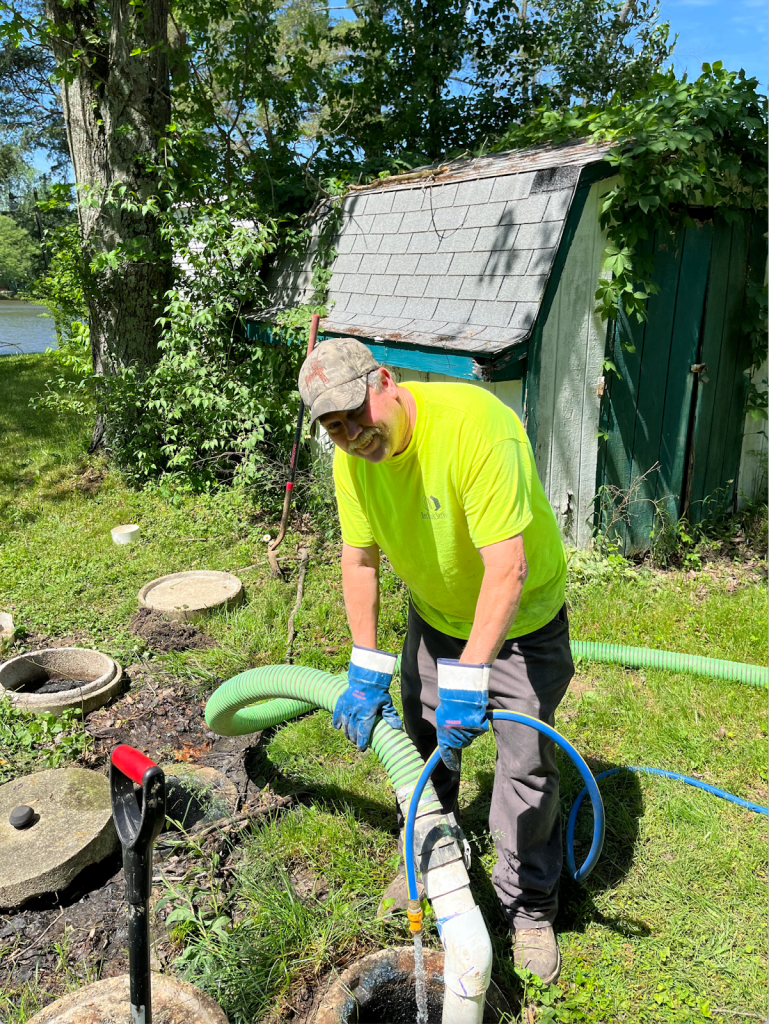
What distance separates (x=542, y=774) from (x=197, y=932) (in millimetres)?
1324

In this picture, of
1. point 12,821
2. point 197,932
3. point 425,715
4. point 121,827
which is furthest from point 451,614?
point 12,821

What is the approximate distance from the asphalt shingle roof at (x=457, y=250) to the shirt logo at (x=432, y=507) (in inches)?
95.9

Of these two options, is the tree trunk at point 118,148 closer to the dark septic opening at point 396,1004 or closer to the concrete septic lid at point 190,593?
the concrete septic lid at point 190,593

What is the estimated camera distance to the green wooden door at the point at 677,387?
5.07 metres

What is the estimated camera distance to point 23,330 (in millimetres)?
23047

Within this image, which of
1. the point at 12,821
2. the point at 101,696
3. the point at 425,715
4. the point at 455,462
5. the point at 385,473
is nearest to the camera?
the point at 455,462

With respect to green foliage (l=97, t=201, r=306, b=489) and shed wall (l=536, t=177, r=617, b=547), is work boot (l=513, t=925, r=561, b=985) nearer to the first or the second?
shed wall (l=536, t=177, r=617, b=547)

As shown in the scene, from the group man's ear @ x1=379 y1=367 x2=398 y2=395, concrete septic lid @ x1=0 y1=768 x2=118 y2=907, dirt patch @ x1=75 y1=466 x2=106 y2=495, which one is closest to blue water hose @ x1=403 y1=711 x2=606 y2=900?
man's ear @ x1=379 y1=367 x2=398 y2=395

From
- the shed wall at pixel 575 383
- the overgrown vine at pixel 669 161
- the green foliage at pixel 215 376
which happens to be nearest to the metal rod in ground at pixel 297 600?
the green foliage at pixel 215 376

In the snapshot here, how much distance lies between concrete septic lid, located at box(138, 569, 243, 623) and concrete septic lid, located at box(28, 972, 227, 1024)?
2.81 metres

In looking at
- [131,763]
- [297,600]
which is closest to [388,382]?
[131,763]

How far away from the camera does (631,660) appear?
13.3ft

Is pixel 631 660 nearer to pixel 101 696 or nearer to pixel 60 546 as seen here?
pixel 101 696

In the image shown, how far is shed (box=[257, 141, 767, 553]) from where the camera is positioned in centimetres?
473
